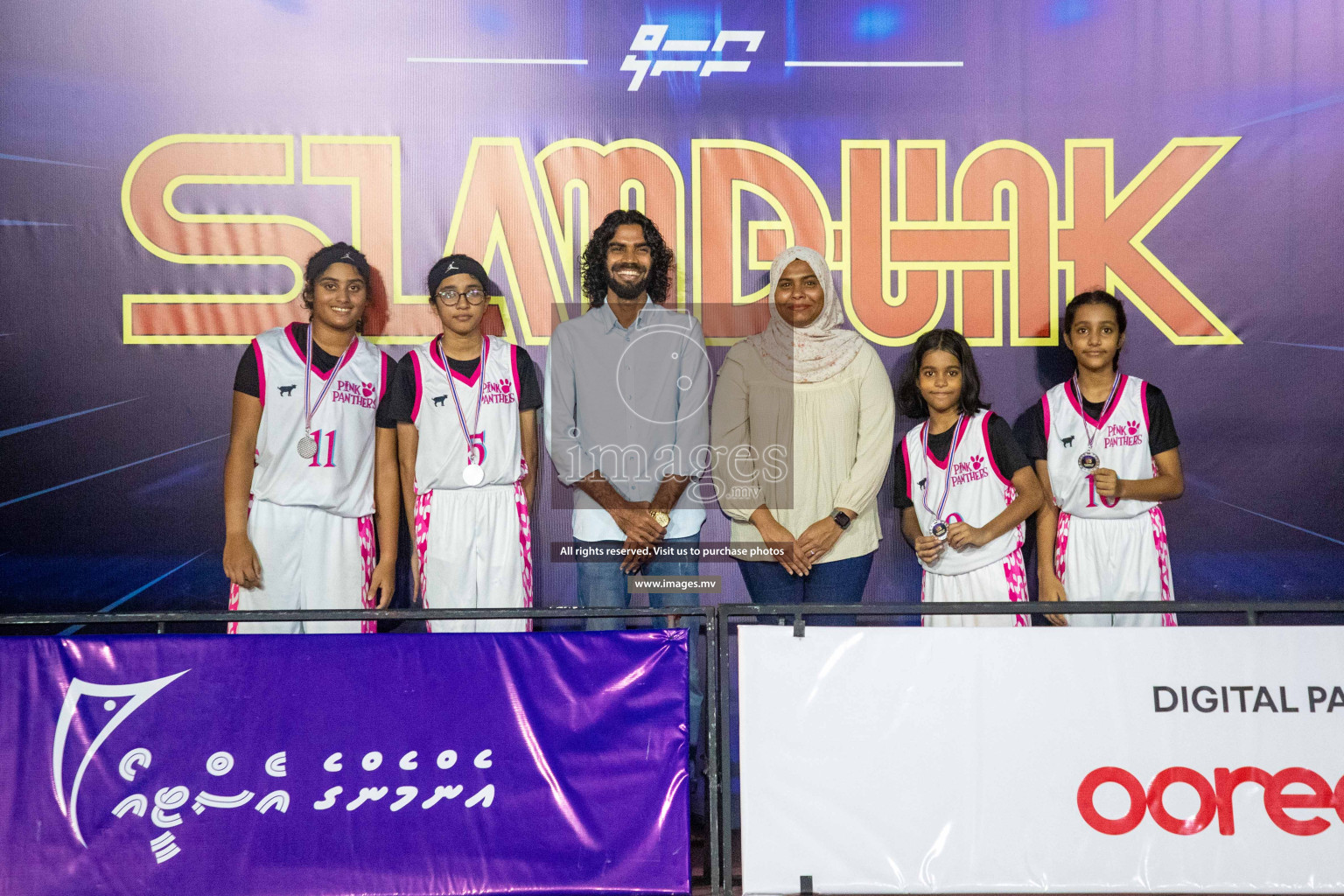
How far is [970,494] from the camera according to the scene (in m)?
4.05

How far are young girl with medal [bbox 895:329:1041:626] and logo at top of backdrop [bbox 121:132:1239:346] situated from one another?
0.36 m

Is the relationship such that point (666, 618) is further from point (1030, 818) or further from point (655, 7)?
point (655, 7)

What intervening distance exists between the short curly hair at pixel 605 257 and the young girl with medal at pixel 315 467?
0.92m

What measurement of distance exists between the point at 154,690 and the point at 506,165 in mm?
2531

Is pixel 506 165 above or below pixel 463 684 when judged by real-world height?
above

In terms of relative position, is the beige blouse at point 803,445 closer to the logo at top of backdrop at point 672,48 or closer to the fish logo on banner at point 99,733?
the logo at top of backdrop at point 672,48

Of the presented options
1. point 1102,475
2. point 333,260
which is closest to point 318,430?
point 333,260

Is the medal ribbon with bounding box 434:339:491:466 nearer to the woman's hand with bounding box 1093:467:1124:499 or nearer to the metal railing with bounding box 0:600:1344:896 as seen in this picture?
the metal railing with bounding box 0:600:1344:896

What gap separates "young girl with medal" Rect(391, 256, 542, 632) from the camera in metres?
3.93

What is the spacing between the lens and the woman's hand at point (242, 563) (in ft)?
12.9

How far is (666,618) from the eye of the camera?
433cm

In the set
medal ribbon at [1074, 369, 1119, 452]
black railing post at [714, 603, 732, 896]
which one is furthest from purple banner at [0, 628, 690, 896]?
medal ribbon at [1074, 369, 1119, 452]

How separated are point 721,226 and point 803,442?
104cm

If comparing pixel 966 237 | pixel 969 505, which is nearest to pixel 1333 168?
pixel 966 237
